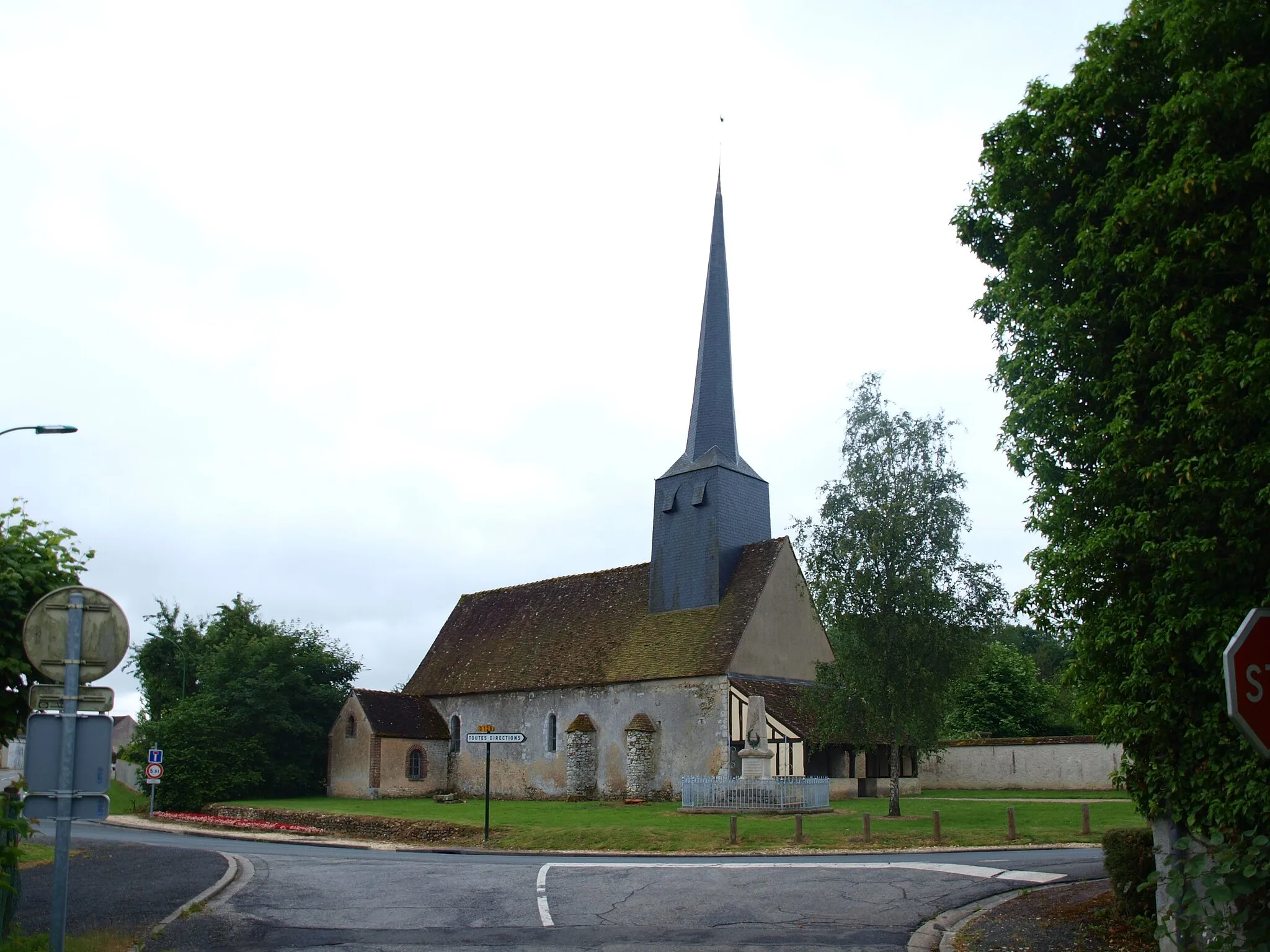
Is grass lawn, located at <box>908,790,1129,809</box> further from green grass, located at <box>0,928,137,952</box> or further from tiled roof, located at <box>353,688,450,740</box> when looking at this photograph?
green grass, located at <box>0,928,137,952</box>

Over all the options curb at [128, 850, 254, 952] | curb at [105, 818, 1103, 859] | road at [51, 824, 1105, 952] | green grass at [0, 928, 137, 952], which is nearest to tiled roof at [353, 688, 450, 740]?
curb at [105, 818, 1103, 859]

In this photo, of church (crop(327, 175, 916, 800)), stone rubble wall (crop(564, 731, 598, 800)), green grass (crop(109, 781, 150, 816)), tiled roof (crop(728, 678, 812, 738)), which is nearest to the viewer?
tiled roof (crop(728, 678, 812, 738))

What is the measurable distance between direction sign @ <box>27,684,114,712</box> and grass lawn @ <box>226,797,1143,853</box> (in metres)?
15.3

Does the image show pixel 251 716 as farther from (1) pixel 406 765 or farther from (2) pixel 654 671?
(2) pixel 654 671

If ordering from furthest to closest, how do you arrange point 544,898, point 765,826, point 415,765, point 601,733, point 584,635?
point 415,765, point 584,635, point 601,733, point 765,826, point 544,898

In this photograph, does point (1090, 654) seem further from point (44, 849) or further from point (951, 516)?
point (44, 849)

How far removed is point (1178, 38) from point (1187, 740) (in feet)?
19.9

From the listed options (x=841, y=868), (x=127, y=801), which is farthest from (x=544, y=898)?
(x=127, y=801)

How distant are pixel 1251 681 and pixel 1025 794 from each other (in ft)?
118

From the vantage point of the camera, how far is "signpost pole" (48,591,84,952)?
6871 millimetres

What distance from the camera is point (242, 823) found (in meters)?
31.1

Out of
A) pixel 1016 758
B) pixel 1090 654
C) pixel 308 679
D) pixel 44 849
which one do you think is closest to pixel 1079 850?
pixel 1090 654

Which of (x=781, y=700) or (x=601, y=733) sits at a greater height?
(x=781, y=700)

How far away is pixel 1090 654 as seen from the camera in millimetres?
9844
